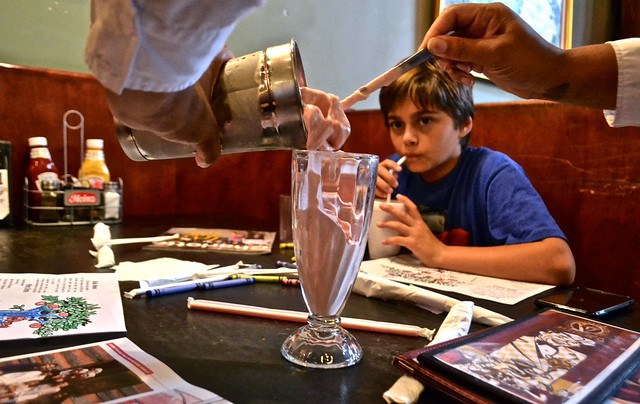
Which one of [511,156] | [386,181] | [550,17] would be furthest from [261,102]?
[550,17]

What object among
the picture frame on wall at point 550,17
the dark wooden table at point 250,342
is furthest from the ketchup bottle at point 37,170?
the picture frame on wall at point 550,17

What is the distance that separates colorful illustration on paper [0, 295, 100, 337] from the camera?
477 mm

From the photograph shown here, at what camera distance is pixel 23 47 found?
4.26 feet

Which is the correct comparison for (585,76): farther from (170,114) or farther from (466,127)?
(170,114)

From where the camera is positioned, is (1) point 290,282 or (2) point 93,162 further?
(2) point 93,162

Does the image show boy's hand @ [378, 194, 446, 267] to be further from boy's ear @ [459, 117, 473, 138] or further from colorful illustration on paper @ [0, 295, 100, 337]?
→ colorful illustration on paper @ [0, 295, 100, 337]

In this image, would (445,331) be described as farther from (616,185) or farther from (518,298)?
(616,185)

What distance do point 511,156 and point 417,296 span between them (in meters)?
0.85

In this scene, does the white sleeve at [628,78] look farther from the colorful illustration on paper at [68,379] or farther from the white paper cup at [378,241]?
the colorful illustration on paper at [68,379]

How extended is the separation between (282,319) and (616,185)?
0.93m

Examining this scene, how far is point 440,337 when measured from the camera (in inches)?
18.5

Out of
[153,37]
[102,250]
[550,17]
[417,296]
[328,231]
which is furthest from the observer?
[550,17]

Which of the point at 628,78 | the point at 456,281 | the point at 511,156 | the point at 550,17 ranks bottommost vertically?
the point at 456,281

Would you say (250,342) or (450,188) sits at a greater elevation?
(450,188)
